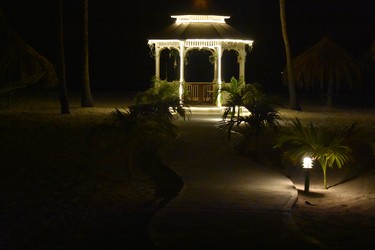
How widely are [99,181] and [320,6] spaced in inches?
1685

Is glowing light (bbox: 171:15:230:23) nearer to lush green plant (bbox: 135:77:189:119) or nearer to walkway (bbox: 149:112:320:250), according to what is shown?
lush green plant (bbox: 135:77:189:119)

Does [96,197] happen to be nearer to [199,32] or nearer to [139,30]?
[199,32]

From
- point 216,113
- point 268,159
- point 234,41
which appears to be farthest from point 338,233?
point 234,41

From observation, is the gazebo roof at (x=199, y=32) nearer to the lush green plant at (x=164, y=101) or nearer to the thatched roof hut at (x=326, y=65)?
the thatched roof hut at (x=326, y=65)

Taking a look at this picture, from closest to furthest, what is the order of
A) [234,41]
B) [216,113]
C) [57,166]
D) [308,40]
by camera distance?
[57,166] < [216,113] < [234,41] < [308,40]

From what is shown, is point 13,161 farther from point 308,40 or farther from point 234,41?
point 308,40

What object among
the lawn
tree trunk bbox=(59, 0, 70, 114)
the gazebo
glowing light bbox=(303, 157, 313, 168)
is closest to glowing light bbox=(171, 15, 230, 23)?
the gazebo

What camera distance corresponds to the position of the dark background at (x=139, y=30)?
50.5 metres

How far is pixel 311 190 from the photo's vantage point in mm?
11805

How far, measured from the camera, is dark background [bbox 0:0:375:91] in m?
50.5

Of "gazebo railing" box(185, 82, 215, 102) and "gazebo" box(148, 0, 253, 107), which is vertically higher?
"gazebo" box(148, 0, 253, 107)

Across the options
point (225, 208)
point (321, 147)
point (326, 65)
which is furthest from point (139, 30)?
point (225, 208)

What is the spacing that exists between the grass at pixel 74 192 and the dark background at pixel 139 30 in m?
32.1

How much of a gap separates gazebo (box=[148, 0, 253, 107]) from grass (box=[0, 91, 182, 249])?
1028cm
